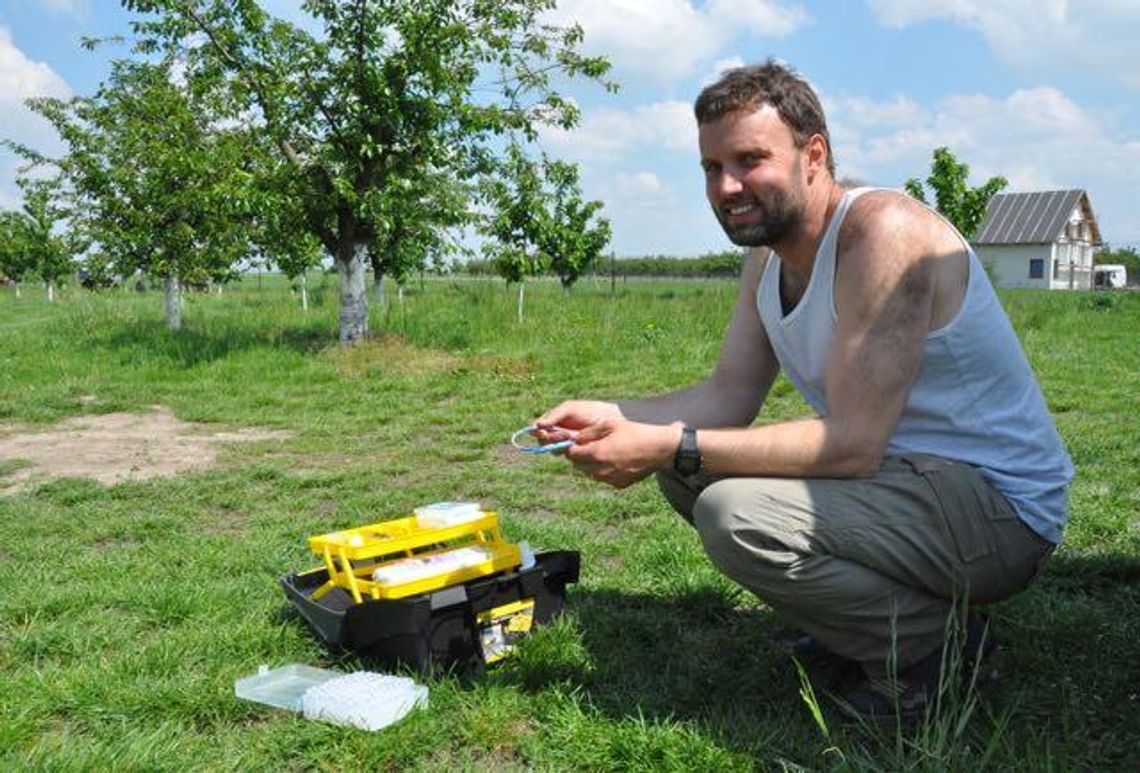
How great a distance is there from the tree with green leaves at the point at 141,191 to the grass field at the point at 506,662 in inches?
251

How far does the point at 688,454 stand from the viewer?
92.1 inches

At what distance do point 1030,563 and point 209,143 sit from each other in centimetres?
1128

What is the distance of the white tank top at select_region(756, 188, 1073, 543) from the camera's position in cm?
228

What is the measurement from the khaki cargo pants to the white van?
6922 cm

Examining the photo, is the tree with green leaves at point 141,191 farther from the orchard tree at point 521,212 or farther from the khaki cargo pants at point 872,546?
the khaki cargo pants at point 872,546

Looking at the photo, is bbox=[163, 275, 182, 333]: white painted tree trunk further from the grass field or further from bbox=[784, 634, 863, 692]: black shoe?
bbox=[784, 634, 863, 692]: black shoe

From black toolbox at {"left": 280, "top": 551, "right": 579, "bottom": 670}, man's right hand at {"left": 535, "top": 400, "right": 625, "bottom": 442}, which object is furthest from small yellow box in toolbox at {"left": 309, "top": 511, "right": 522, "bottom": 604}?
man's right hand at {"left": 535, "top": 400, "right": 625, "bottom": 442}

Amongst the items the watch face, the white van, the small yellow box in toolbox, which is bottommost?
the white van

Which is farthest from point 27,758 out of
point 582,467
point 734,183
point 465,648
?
point 734,183

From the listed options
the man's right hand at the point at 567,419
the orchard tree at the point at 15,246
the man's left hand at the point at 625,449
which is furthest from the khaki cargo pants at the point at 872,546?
the orchard tree at the point at 15,246

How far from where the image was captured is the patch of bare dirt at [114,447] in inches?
224

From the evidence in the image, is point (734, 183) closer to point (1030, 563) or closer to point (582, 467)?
point (582, 467)

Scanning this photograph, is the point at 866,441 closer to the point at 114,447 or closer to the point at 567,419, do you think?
the point at 567,419

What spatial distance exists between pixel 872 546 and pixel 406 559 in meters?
1.30
